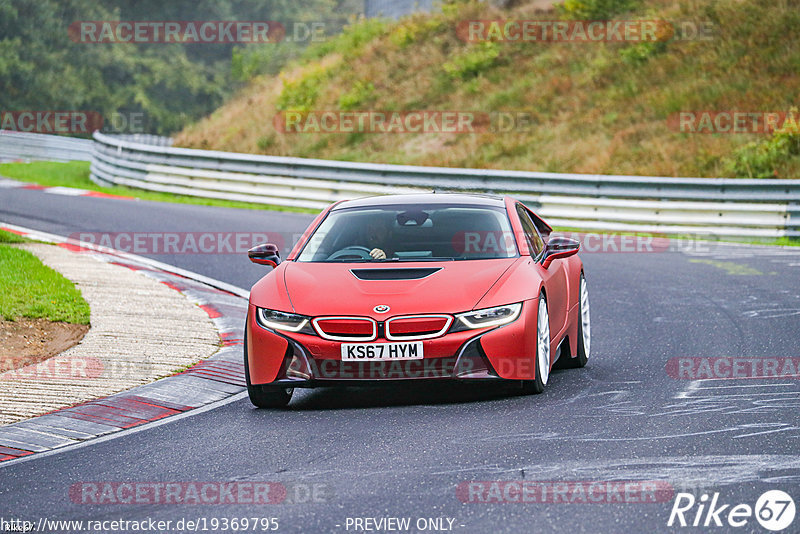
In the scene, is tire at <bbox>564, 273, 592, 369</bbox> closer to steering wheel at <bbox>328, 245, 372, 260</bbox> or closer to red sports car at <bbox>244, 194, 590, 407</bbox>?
red sports car at <bbox>244, 194, 590, 407</bbox>

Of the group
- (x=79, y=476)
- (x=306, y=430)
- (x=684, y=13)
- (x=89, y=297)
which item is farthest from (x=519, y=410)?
(x=684, y=13)

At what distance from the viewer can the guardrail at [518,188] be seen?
1967cm

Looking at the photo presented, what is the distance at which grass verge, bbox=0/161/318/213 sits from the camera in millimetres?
25109

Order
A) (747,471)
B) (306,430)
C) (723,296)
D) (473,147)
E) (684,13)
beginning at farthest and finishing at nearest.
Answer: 1. (684,13)
2. (473,147)
3. (723,296)
4. (306,430)
5. (747,471)

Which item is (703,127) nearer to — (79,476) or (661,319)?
(661,319)

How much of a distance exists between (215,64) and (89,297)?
5701 cm

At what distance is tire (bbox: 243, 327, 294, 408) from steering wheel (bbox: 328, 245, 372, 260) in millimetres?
992

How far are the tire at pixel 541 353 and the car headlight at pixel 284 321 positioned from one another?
4.94 feet

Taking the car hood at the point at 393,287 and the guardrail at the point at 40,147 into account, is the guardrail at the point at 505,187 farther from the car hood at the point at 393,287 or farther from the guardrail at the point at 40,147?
the car hood at the point at 393,287

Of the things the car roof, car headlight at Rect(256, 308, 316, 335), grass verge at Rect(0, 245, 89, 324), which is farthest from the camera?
grass verge at Rect(0, 245, 89, 324)

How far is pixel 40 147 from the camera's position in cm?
4166

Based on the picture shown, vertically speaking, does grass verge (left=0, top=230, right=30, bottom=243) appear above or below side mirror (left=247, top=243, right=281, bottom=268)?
above

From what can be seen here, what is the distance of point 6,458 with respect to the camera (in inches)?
260

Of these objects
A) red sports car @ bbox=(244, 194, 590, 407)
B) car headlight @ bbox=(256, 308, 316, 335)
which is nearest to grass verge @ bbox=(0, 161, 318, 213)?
red sports car @ bbox=(244, 194, 590, 407)
